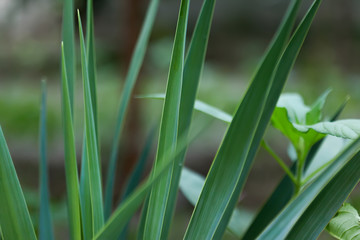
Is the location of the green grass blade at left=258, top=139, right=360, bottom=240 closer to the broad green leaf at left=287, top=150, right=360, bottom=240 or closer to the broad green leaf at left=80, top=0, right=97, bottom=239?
the broad green leaf at left=287, top=150, right=360, bottom=240

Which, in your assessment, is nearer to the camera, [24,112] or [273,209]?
[273,209]

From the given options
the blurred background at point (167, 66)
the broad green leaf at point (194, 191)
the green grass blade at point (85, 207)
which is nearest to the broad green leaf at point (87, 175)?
the green grass blade at point (85, 207)

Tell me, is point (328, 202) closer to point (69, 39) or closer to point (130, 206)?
point (130, 206)

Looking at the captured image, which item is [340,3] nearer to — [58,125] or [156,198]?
[58,125]

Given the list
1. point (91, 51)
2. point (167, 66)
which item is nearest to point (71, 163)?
point (91, 51)

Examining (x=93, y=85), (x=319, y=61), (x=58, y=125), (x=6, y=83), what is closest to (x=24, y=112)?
(x=58, y=125)

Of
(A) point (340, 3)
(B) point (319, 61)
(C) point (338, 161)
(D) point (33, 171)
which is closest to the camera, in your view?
(C) point (338, 161)

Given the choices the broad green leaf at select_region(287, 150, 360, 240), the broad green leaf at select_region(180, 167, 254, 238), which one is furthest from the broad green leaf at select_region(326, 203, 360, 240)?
the broad green leaf at select_region(180, 167, 254, 238)
